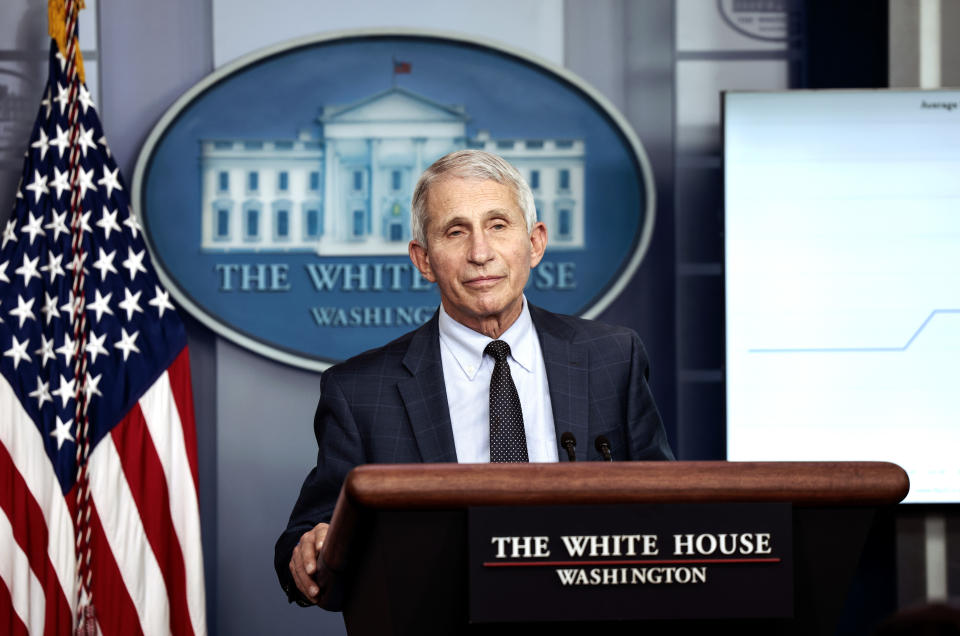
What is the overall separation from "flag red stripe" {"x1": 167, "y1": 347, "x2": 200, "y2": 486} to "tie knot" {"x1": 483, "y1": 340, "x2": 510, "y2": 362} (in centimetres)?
133

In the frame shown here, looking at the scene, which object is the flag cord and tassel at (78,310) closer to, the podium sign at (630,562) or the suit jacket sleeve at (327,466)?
the suit jacket sleeve at (327,466)

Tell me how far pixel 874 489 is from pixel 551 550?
314 mm

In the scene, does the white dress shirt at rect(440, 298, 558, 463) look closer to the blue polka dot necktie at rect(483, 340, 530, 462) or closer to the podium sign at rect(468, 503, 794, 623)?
the blue polka dot necktie at rect(483, 340, 530, 462)

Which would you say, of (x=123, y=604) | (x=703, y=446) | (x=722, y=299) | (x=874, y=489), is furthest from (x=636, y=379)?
(x=123, y=604)

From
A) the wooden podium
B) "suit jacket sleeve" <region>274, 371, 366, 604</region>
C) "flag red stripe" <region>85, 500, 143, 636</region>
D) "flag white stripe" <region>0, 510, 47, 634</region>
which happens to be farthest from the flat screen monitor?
"flag white stripe" <region>0, 510, 47, 634</region>

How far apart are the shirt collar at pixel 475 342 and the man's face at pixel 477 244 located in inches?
1.9

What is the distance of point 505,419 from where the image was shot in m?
1.61

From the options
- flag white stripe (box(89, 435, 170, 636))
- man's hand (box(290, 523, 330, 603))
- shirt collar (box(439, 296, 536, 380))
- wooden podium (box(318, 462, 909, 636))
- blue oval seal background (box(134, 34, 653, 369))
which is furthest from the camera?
blue oval seal background (box(134, 34, 653, 369))

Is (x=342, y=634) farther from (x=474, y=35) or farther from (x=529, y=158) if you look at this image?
(x=474, y=35)

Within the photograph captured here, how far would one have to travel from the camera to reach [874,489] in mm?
926

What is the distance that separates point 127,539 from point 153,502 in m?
0.12

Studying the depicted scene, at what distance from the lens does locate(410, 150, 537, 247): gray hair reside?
1687mm

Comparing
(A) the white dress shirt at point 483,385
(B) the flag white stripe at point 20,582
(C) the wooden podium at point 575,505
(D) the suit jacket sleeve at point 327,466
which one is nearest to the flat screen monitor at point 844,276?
(A) the white dress shirt at point 483,385

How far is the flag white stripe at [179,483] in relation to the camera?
2.65 metres
